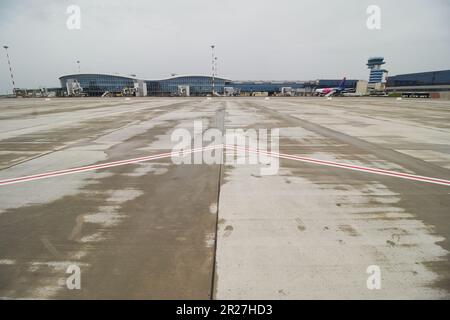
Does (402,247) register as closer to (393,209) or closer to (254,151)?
(393,209)

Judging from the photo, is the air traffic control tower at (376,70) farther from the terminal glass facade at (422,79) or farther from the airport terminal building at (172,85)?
the terminal glass facade at (422,79)

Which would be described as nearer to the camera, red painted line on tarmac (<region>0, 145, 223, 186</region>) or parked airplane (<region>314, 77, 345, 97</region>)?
red painted line on tarmac (<region>0, 145, 223, 186</region>)

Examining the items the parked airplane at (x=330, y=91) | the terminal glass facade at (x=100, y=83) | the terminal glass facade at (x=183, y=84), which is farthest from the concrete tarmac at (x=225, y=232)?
the terminal glass facade at (x=100, y=83)

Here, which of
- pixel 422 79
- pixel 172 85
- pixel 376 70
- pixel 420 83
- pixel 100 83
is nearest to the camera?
pixel 422 79

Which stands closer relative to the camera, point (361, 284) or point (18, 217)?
point (361, 284)

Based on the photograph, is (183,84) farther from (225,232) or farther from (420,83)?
(225,232)

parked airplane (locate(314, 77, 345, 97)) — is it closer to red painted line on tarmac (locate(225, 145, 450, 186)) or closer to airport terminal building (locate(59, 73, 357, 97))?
airport terminal building (locate(59, 73, 357, 97))

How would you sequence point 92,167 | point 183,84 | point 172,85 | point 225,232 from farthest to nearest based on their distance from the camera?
Result: point 183,84, point 172,85, point 92,167, point 225,232

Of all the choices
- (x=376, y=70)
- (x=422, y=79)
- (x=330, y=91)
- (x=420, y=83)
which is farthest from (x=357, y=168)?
(x=376, y=70)

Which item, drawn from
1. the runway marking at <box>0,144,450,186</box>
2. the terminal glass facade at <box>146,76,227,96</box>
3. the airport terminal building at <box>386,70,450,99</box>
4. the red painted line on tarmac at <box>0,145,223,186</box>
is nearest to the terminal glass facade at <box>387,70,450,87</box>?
the airport terminal building at <box>386,70,450,99</box>

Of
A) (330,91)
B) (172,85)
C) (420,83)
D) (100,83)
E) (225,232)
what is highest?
(100,83)

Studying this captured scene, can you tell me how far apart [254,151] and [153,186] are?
4.91 metres
